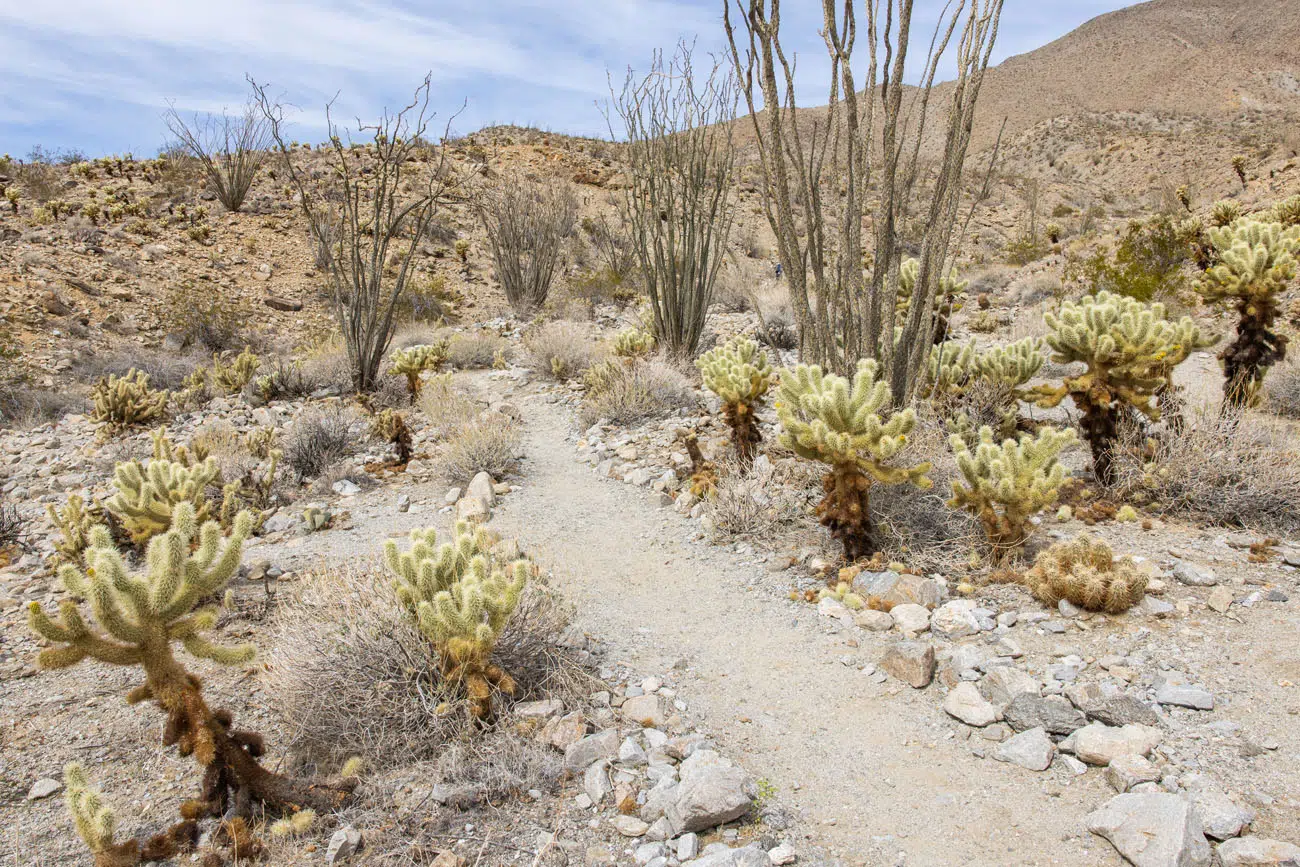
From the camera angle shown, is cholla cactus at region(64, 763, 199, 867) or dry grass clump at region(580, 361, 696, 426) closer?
cholla cactus at region(64, 763, 199, 867)

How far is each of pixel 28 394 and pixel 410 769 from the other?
8645 millimetres

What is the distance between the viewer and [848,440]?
143 inches

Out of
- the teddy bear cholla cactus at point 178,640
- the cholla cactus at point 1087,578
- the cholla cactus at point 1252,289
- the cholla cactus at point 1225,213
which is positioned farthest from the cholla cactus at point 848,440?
the cholla cactus at point 1225,213

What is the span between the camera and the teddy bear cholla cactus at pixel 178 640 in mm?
2135

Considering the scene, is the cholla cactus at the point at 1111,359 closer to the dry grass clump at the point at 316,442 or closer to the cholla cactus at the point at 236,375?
the dry grass clump at the point at 316,442

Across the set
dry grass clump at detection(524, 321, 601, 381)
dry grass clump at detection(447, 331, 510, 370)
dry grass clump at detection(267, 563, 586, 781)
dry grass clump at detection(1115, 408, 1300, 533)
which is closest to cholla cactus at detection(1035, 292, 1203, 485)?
dry grass clump at detection(1115, 408, 1300, 533)

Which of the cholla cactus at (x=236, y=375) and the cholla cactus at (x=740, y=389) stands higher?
the cholla cactus at (x=236, y=375)

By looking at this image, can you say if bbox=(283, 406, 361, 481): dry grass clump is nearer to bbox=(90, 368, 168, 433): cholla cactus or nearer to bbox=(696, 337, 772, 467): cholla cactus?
bbox=(90, 368, 168, 433): cholla cactus

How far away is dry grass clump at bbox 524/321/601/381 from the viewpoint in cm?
930

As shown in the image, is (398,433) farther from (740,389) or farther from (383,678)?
(383,678)

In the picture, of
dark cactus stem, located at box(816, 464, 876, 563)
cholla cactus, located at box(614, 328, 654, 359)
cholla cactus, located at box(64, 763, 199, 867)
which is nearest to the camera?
cholla cactus, located at box(64, 763, 199, 867)

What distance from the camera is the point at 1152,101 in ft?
147

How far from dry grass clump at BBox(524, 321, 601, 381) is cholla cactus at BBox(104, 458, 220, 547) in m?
4.96

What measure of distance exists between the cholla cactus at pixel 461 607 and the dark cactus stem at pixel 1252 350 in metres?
5.47
